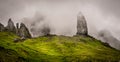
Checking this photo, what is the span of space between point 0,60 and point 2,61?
5.93 ft

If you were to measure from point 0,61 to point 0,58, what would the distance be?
18.7 ft

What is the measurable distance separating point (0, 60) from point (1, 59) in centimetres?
211

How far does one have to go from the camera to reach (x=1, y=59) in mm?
198125

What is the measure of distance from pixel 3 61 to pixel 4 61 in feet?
5.20

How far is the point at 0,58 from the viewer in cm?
19962

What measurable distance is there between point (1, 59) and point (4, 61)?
126 inches

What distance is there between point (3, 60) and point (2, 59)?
1176mm

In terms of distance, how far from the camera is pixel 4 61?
19962 cm

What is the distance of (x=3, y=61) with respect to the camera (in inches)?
7800

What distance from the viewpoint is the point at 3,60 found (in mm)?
199625

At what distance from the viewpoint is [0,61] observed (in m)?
194

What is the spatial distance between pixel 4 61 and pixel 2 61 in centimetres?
339

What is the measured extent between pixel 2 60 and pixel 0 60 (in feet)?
7.03
